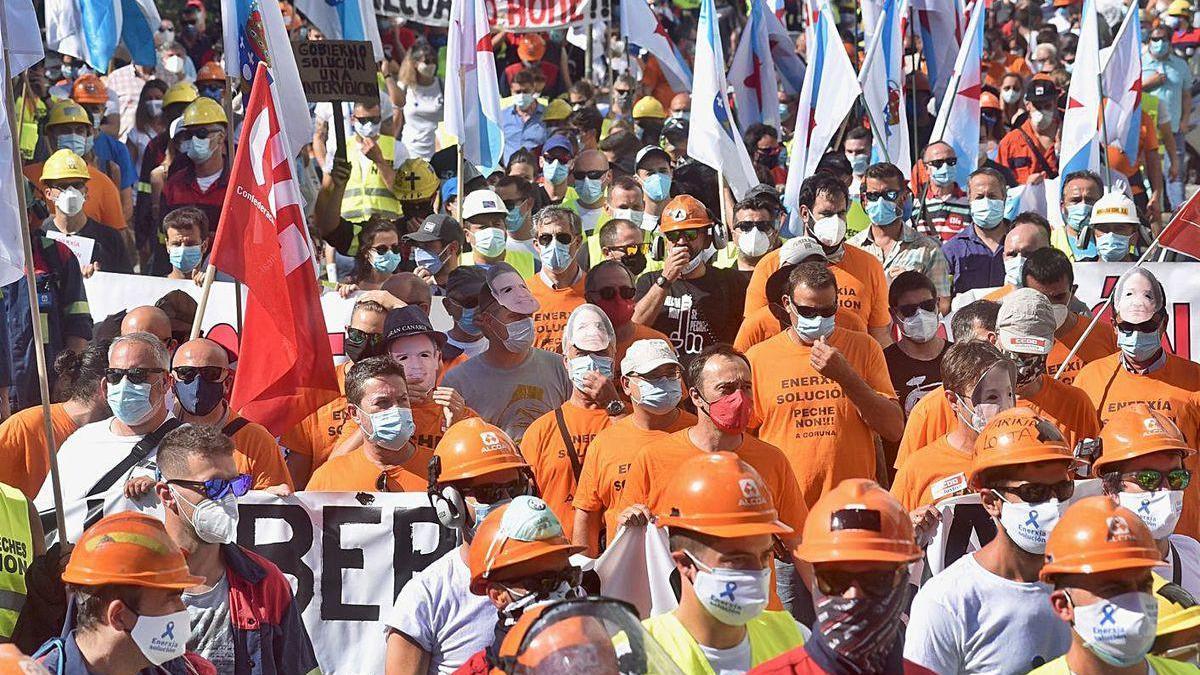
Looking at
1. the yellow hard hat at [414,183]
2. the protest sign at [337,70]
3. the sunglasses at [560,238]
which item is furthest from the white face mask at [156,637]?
the yellow hard hat at [414,183]

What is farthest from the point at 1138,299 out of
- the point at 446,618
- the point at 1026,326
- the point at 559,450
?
the point at 446,618

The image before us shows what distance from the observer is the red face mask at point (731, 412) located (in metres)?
7.60

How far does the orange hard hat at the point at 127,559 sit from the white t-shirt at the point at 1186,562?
3.49m

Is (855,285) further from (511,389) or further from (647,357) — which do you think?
(647,357)

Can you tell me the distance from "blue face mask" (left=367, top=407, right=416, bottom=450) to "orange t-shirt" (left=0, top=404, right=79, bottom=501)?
145 cm

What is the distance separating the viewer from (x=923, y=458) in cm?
770

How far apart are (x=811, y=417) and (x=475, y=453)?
7.51 ft

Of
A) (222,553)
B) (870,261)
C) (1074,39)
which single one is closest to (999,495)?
(222,553)

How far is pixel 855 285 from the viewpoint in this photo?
33.4 ft

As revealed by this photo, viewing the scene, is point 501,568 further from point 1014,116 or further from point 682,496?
point 1014,116

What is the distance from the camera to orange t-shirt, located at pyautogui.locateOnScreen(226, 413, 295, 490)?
26.6ft

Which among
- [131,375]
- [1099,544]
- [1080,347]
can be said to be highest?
[1099,544]

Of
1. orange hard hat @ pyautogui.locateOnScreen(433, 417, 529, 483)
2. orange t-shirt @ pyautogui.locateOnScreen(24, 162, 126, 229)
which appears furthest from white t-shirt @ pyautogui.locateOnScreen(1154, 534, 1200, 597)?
→ orange t-shirt @ pyautogui.locateOnScreen(24, 162, 126, 229)

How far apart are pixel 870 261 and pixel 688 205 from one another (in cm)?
98
